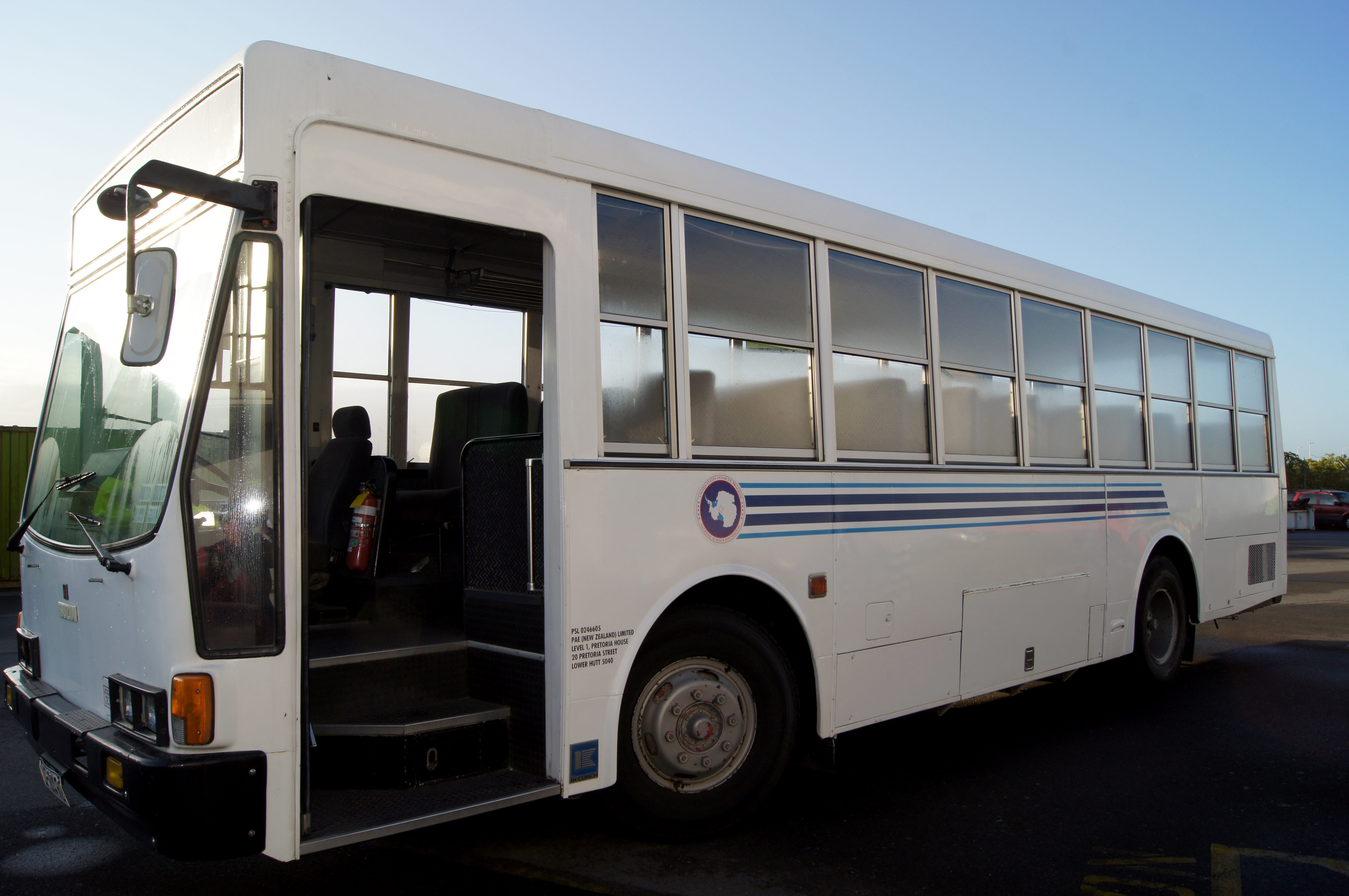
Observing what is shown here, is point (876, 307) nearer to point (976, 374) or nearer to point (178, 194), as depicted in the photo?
point (976, 374)

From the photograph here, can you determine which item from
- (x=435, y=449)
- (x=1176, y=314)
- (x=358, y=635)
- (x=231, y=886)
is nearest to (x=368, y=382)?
(x=435, y=449)

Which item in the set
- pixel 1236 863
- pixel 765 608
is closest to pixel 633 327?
pixel 765 608

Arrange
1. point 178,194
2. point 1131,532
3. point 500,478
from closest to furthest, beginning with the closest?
point 178,194, point 500,478, point 1131,532

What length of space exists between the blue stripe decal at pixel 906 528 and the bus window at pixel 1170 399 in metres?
1.26

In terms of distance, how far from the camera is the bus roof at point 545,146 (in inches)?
127

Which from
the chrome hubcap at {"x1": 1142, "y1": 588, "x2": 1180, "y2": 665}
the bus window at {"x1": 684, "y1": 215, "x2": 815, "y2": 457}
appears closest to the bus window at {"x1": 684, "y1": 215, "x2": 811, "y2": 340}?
the bus window at {"x1": 684, "y1": 215, "x2": 815, "y2": 457}

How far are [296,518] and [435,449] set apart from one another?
3.20 meters

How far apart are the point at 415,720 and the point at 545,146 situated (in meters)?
2.30

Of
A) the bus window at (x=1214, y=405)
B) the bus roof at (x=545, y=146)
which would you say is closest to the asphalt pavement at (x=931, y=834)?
the bus window at (x=1214, y=405)

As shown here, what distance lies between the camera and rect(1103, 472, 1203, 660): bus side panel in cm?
666

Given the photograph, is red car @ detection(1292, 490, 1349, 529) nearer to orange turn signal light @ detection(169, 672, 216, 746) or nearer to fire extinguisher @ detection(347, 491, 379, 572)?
fire extinguisher @ detection(347, 491, 379, 572)

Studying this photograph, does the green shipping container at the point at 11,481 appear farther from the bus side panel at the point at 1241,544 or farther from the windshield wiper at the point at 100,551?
the bus side panel at the point at 1241,544

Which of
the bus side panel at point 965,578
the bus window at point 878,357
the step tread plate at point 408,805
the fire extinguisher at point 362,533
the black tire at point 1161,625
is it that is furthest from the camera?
the black tire at point 1161,625

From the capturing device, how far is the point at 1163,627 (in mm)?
7547
